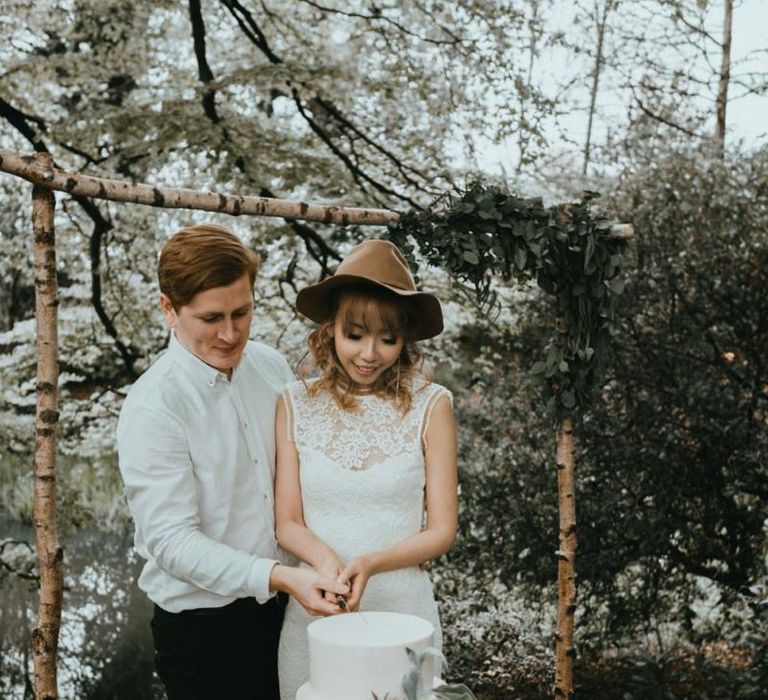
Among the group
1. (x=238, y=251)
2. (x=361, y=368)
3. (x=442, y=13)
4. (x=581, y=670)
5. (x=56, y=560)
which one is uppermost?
(x=442, y=13)

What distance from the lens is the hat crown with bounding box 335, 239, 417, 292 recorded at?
6.48ft

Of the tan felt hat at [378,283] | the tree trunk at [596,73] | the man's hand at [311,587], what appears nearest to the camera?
the man's hand at [311,587]

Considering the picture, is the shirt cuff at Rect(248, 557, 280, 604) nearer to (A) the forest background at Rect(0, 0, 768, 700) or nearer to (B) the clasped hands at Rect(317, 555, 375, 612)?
(B) the clasped hands at Rect(317, 555, 375, 612)

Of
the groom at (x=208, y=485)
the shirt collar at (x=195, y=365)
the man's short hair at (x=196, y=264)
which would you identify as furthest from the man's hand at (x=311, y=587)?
the man's short hair at (x=196, y=264)

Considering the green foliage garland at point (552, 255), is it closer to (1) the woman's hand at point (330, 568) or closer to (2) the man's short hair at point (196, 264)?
(2) the man's short hair at point (196, 264)

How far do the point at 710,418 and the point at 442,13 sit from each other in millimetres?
4154

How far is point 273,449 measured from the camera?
2064 millimetres

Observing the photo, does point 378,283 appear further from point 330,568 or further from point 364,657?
point 364,657

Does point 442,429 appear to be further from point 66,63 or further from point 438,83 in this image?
point 438,83

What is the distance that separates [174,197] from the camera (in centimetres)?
231

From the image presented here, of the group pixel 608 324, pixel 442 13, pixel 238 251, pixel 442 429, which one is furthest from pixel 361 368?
pixel 442 13

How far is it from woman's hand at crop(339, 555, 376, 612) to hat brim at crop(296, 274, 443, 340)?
1.97 feet

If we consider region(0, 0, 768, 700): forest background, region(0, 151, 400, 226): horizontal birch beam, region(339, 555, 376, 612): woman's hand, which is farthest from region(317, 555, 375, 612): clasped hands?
region(0, 0, 768, 700): forest background

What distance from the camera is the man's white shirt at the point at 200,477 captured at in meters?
1.73
